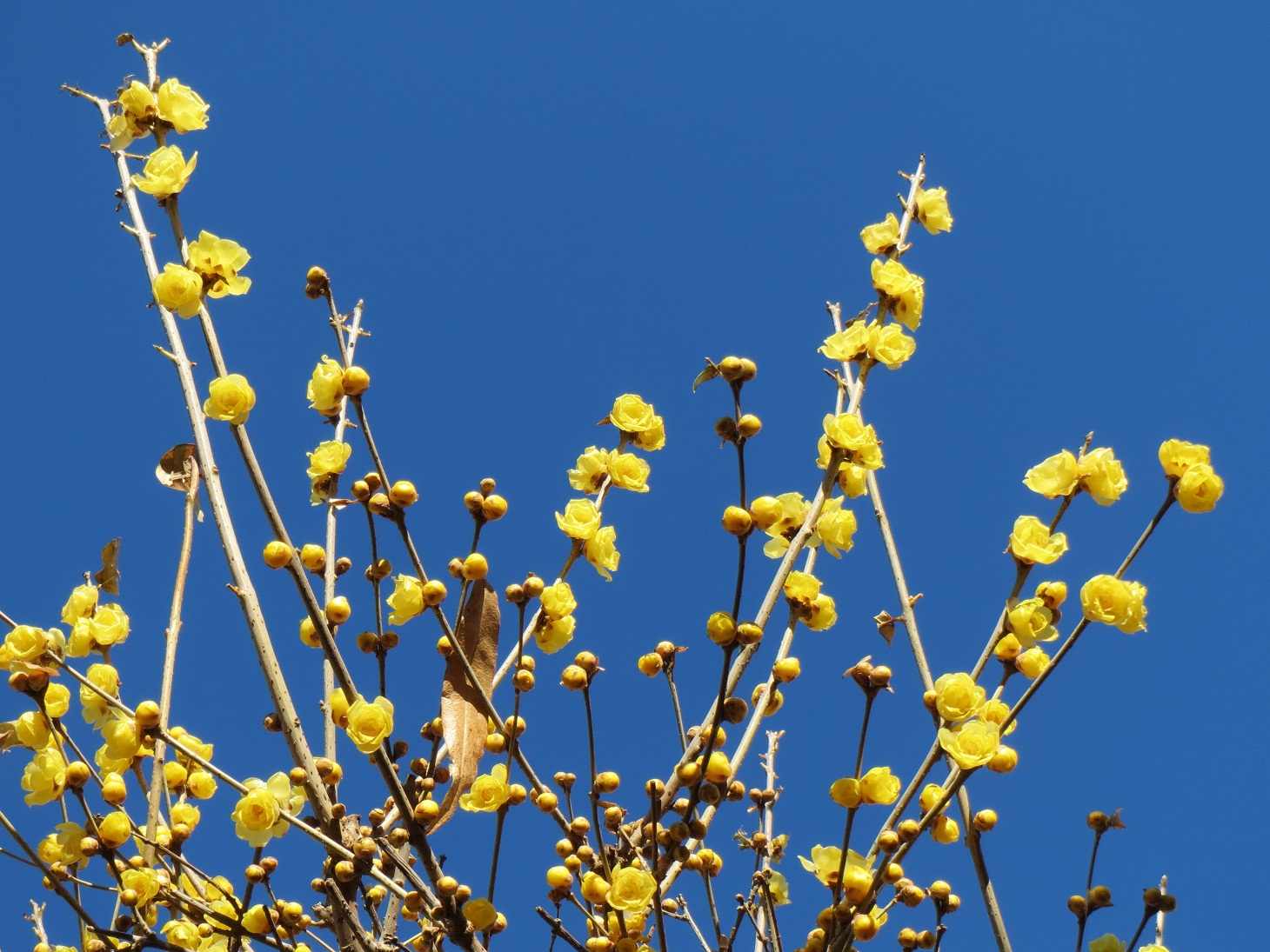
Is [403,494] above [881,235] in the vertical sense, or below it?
below

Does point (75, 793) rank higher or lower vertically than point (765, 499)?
lower

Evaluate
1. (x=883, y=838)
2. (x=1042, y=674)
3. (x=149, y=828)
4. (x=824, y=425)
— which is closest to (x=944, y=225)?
(x=824, y=425)

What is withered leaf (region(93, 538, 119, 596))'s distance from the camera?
227 cm

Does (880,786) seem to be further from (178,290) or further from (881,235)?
(178,290)

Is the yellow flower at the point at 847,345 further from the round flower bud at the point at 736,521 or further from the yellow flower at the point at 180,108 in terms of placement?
the yellow flower at the point at 180,108

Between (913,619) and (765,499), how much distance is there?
1.79ft

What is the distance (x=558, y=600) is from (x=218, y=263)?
0.96 m

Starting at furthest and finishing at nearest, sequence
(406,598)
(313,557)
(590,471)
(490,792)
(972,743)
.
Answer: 1. (590,471)
2. (313,557)
3. (406,598)
4. (490,792)
5. (972,743)

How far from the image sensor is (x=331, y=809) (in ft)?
5.65

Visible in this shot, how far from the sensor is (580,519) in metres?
2.01

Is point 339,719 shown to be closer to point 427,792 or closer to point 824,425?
point 427,792

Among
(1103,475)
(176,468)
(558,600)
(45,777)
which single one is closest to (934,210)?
(1103,475)

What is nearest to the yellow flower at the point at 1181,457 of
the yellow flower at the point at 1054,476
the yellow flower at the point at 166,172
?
the yellow flower at the point at 1054,476

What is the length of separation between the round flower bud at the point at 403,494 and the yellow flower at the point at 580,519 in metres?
0.31
